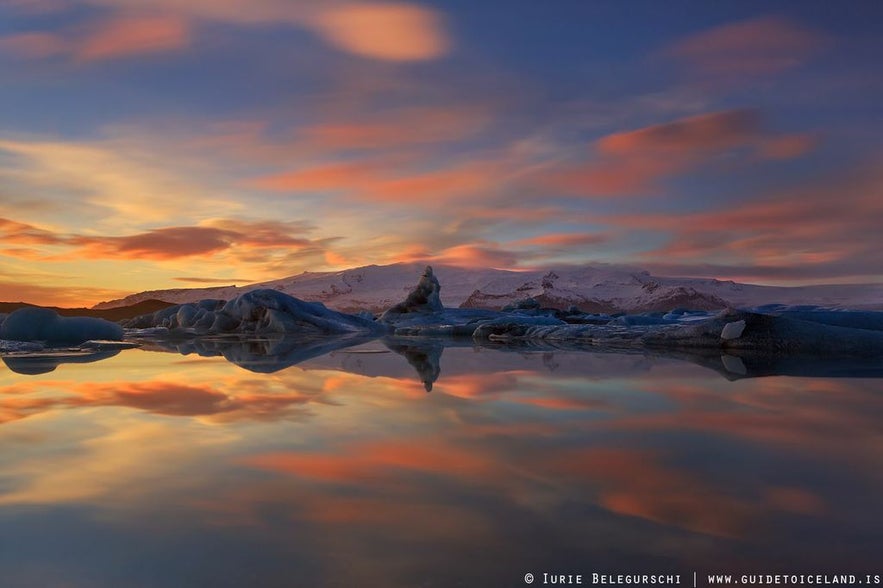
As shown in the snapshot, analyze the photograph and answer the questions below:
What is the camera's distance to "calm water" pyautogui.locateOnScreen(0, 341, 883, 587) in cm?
169

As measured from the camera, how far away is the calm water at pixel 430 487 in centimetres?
169

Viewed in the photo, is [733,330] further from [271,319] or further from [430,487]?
[271,319]

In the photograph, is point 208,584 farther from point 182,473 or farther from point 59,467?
point 59,467

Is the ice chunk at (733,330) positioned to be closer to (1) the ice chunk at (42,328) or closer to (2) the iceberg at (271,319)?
(2) the iceberg at (271,319)

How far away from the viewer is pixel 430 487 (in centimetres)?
239

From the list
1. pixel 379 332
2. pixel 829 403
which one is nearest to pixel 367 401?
pixel 829 403

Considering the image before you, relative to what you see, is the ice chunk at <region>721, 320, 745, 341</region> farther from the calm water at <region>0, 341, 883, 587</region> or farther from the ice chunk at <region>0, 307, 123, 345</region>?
the ice chunk at <region>0, 307, 123, 345</region>

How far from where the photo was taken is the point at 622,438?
3279 millimetres

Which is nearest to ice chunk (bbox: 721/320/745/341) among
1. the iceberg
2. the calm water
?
the calm water

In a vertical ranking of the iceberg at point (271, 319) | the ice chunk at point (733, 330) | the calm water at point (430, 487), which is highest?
the iceberg at point (271, 319)

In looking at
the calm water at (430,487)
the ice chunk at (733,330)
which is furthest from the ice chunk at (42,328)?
the ice chunk at (733,330)

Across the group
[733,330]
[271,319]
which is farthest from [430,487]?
[271,319]

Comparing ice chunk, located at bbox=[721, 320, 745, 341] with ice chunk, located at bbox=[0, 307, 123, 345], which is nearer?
ice chunk, located at bbox=[721, 320, 745, 341]

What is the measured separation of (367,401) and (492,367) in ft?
10.6
